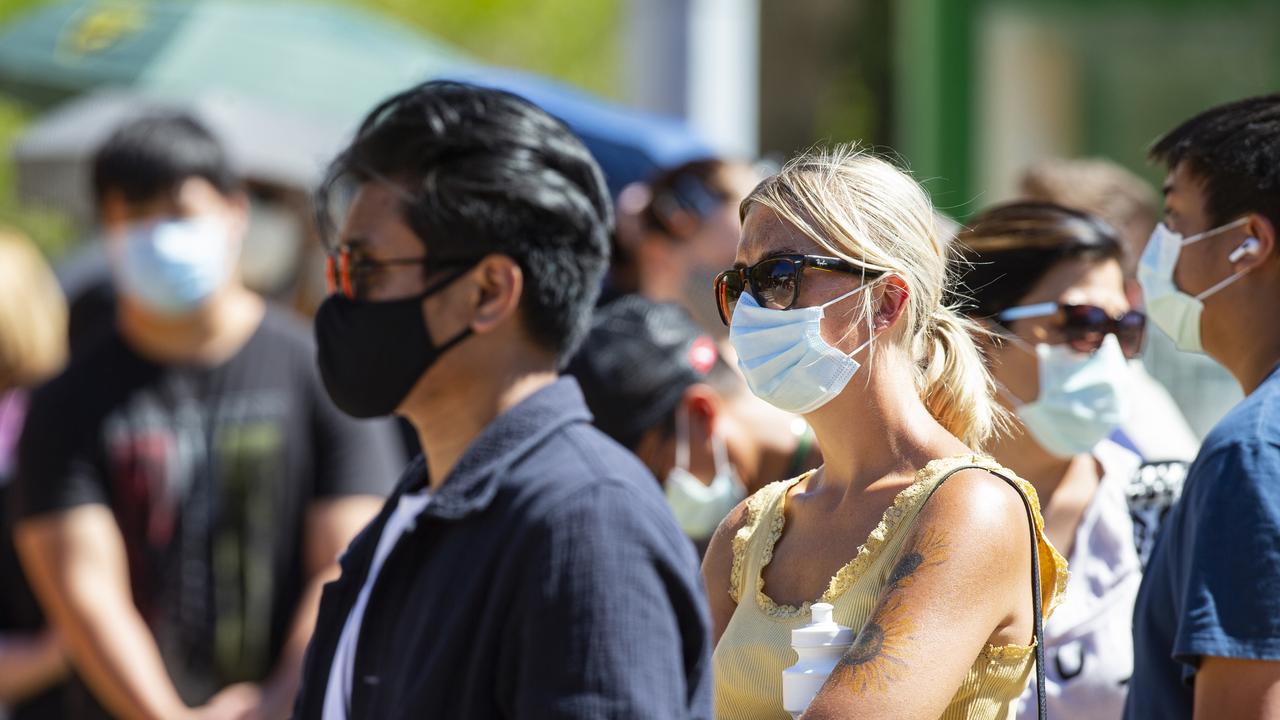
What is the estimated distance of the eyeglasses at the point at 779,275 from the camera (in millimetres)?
2473

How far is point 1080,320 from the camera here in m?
3.37

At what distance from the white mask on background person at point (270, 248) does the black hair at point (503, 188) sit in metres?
4.88

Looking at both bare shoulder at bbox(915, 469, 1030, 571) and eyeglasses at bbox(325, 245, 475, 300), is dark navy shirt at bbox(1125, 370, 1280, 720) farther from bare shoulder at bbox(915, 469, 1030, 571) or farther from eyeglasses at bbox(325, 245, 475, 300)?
eyeglasses at bbox(325, 245, 475, 300)

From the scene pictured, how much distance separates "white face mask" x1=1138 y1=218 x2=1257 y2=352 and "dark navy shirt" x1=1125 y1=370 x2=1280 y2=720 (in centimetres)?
34

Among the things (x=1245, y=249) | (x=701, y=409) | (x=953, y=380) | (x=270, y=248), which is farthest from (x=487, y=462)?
(x=270, y=248)

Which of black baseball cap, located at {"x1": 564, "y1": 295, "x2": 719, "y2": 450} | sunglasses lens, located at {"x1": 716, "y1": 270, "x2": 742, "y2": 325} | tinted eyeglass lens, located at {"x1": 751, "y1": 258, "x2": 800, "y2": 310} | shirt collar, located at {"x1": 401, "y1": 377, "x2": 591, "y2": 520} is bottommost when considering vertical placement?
black baseball cap, located at {"x1": 564, "y1": 295, "x2": 719, "y2": 450}

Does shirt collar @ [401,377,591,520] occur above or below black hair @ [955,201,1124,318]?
above

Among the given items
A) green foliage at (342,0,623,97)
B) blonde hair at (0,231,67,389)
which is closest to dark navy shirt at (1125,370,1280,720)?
blonde hair at (0,231,67,389)

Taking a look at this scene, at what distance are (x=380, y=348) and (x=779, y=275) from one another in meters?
0.63

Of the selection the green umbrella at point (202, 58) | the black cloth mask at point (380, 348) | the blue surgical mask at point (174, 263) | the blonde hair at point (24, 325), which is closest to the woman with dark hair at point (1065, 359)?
the black cloth mask at point (380, 348)

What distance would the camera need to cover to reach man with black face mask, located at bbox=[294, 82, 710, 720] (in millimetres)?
2041

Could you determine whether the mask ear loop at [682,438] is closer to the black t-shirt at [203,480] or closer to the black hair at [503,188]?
the black t-shirt at [203,480]

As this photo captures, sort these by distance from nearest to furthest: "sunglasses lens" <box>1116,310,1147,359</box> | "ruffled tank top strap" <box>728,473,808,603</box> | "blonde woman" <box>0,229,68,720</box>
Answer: "ruffled tank top strap" <box>728,473,808,603</box>
"sunglasses lens" <box>1116,310,1147,359</box>
"blonde woman" <box>0,229,68,720</box>

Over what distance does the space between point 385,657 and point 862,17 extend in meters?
9.05
